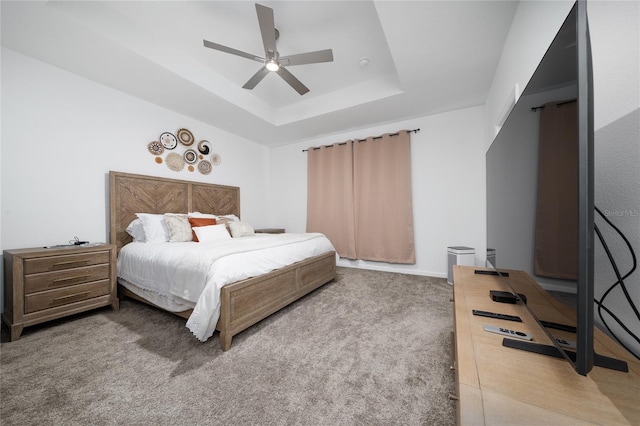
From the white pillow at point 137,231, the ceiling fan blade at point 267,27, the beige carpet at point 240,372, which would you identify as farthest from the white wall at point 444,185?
the white pillow at point 137,231

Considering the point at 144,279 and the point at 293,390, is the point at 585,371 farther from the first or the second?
the point at 144,279

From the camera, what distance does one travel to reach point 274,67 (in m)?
2.13

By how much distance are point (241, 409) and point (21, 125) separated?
3.33m

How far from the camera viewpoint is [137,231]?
2.77 meters

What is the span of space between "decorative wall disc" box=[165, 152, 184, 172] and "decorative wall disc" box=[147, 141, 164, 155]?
127 mm

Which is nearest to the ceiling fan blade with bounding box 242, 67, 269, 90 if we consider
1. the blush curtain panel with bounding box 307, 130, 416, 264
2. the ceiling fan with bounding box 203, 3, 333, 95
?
the ceiling fan with bounding box 203, 3, 333, 95

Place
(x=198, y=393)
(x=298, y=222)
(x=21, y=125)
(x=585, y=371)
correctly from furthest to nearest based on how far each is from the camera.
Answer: (x=298, y=222), (x=21, y=125), (x=198, y=393), (x=585, y=371)

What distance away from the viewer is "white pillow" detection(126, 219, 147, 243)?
274cm

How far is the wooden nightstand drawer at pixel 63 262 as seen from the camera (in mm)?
1892

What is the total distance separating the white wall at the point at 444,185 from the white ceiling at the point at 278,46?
1.01ft

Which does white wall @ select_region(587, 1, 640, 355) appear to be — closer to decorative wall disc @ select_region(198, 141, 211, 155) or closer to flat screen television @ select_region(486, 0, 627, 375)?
flat screen television @ select_region(486, 0, 627, 375)

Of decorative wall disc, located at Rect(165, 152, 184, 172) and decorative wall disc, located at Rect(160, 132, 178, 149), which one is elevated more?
decorative wall disc, located at Rect(160, 132, 178, 149)

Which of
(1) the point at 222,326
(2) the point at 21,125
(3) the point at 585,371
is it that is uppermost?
(2) the point at 21,125

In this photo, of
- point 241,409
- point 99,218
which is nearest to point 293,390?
point 241,409
